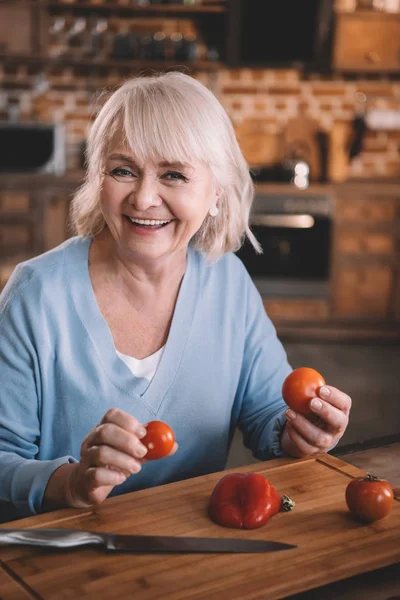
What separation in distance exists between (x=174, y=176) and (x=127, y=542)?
71cm

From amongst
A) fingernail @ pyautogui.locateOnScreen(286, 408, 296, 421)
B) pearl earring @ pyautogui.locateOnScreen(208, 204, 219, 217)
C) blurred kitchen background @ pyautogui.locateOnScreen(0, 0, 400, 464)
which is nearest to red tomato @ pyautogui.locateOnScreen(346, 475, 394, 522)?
fingernail @ pyautogui.locateOnScreen(286, 408, 296, 421)

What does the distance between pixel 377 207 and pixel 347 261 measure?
0.40m

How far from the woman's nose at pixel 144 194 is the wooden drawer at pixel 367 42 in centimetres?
437

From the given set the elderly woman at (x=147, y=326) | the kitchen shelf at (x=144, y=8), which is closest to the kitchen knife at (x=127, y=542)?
the elderly woman at (x=147, y=326)

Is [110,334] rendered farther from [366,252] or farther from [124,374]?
[366,252]

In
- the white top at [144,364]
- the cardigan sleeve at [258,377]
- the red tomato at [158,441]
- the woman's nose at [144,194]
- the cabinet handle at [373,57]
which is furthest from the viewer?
the cabinet handle at [373,57]

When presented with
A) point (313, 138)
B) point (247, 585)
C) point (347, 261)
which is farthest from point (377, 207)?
point (247, 585)

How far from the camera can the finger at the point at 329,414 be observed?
135 centimetres

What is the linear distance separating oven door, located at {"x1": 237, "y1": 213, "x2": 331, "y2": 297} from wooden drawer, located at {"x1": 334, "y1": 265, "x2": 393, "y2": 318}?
0.46 ft

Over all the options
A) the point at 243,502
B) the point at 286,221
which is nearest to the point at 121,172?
the point at 243,502

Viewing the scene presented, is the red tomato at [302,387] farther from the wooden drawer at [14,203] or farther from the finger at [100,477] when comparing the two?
the wooden drawer at [14,203]

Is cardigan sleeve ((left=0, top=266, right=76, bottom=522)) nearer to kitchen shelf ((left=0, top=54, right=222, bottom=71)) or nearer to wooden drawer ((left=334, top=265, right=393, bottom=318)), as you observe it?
wooden drawer ((left=334, top=265, right=393, bottom=318))

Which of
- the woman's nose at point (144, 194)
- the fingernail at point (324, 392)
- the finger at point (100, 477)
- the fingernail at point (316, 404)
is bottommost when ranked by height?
the finger at point (100, 477)

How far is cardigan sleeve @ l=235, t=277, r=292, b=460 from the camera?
168cm
